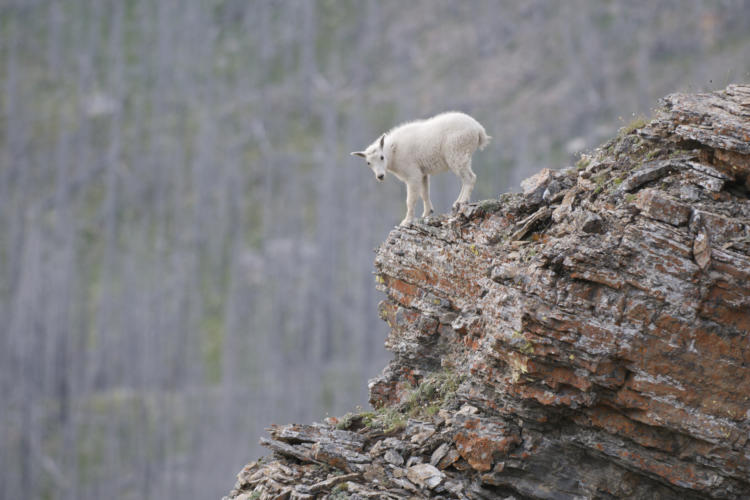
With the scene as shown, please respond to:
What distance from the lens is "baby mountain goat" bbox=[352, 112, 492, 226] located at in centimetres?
2044

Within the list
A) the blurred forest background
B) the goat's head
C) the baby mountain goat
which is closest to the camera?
the baby mountain goat

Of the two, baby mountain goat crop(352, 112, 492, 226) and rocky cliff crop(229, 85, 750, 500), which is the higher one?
baby mountain goat crop(352, 112, 492, 226)

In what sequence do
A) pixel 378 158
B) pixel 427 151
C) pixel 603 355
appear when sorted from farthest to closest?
pixel 378 158, pixel 427 151, pixel 603 355

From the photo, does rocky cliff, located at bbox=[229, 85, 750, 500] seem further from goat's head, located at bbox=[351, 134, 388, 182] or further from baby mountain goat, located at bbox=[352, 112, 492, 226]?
goat's head, located at bbox=[351, 134, 388, 182]

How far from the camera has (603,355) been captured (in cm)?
1367

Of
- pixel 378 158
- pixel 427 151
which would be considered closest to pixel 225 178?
pixel 378 158

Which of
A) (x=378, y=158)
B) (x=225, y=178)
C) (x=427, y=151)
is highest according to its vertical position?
(x=225, y=178)

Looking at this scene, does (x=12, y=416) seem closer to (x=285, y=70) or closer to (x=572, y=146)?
(x=285, y=70)

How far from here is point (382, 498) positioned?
14.5m

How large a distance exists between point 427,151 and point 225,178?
361 ft

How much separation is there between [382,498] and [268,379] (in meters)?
97.4

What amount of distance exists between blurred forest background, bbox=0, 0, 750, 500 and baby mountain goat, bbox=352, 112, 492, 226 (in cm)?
7772

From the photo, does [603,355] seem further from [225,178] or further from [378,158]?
[225,178]

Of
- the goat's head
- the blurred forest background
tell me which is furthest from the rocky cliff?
the blurred forest background
